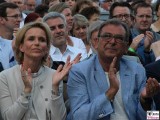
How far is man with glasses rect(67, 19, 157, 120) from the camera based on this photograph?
5.93 m

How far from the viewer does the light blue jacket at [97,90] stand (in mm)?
5922

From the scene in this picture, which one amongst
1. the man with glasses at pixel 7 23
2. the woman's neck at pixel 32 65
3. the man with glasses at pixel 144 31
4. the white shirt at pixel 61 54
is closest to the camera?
the woman's neck at pixel 32 65

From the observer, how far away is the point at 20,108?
20.2 ft

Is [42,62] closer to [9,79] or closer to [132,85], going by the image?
[9,79]

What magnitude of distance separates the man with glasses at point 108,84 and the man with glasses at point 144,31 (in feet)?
8.51

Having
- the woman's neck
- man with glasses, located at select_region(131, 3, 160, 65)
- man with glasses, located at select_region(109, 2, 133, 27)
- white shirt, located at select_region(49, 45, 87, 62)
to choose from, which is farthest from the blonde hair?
man with glasses, located at select_region(109, 2, 133, 27)

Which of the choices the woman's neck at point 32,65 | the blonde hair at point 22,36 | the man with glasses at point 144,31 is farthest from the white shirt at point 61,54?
the woman's neck at point 32,65

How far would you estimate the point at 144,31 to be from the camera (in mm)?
9930

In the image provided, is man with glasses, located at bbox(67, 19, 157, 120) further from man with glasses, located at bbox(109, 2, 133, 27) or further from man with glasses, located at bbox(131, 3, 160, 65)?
man with glasses, located at bbox(109, 2, 133, 27)

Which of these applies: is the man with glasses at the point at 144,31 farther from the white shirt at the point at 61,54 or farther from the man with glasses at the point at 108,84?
the man with glasses at the point at 108,84

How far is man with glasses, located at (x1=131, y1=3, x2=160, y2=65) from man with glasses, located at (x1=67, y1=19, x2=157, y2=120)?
2.59m

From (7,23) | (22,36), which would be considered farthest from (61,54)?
(22,36)

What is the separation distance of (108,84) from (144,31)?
3916mm

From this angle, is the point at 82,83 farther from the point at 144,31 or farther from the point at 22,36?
the point at 144,31
